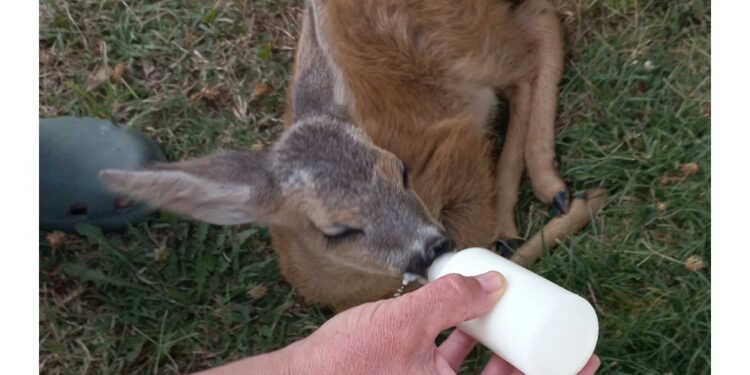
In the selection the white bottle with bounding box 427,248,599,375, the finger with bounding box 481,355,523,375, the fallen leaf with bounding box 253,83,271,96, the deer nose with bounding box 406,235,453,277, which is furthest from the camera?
the fallen leaf with bounding box 253,83,271,96

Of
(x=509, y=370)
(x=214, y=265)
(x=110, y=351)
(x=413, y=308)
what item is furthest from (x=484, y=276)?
(x=110, y=351)

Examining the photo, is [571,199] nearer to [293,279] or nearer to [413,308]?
[293,279]

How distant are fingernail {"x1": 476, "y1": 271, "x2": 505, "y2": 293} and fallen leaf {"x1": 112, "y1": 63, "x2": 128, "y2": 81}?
9.72 ft

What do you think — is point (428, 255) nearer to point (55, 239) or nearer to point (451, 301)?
point (451, 301)

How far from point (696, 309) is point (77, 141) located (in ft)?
10.4

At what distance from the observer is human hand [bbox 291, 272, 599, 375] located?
2.42 m

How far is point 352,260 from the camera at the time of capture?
343 centimetres

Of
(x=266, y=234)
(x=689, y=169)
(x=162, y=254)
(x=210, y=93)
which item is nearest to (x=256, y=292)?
(x=266, y=234)

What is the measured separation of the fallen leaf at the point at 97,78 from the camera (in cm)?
473

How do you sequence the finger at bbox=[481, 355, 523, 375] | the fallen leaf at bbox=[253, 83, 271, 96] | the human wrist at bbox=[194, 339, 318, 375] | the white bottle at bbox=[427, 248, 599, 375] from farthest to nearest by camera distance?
the fallen leaf at bbox=[253, 83, 271, 96]
the finger at bbox=[481, 355, 523, 375]
the human wrist at bbox=[194, 339, 318, 375]
the white bottle at bbox=[427, 248, 599, 375]

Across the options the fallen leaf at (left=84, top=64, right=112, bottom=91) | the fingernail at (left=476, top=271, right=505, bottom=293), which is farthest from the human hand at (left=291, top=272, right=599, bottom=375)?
the fallen leaf at (left=84, top=64, right=112, bottom=91)

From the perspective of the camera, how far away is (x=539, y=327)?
240 centimetres

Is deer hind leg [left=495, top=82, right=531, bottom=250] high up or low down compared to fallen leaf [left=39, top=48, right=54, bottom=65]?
down

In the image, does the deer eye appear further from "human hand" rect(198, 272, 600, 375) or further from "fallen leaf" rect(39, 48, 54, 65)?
"fallen leaf" rect(39, 48, 54, 65)
